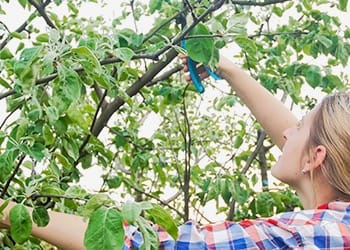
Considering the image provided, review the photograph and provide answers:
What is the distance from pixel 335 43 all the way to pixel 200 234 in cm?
151

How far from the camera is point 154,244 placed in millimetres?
1063

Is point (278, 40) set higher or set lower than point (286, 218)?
higher

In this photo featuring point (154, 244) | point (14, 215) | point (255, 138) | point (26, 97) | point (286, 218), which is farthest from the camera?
point (255, 138)

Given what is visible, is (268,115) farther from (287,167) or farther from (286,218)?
(286,218)

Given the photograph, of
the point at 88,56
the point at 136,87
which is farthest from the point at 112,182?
the point at 88,56

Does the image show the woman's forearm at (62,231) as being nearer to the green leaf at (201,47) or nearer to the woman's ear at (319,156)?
the green leaf at (201,47)

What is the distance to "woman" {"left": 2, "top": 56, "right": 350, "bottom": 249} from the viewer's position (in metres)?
1.28

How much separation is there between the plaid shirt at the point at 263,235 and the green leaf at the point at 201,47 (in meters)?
0.31

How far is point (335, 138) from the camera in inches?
59.1

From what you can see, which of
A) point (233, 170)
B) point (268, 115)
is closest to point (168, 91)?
point (233, 170)

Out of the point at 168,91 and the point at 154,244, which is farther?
the point at 168,91

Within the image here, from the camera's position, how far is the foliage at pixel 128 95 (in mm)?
1267

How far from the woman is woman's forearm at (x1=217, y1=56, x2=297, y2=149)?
0.14 m

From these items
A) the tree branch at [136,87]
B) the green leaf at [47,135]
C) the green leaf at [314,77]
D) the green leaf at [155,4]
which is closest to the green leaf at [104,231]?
the green leaf at [47,135]
